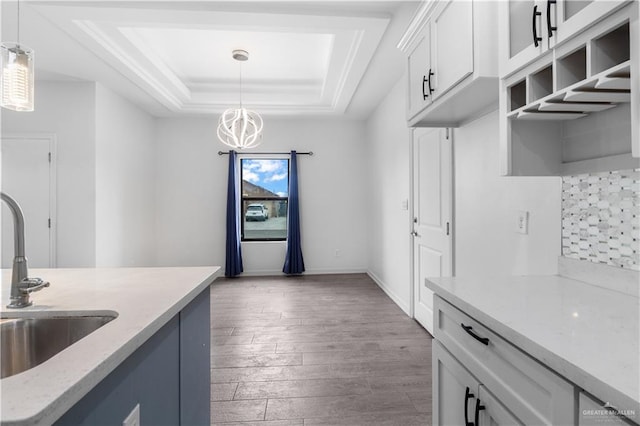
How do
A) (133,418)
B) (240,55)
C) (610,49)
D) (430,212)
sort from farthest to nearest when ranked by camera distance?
(240,55)
(430,212)
(610,49)
(133,418)

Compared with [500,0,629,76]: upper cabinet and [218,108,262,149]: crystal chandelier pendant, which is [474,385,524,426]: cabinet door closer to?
[500,0,629,76]: upper cabinet

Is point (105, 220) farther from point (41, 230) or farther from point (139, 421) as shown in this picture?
point (139, 421)

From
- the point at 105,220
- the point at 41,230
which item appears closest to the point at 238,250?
the point at 105,220

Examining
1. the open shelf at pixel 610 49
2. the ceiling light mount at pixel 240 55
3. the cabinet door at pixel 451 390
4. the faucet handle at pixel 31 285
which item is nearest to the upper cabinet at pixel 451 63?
the open shelf at pixel 610 49

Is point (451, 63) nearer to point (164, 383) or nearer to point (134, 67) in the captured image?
point (164, 383)

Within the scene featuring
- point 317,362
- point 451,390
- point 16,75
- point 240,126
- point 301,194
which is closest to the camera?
point 451,390

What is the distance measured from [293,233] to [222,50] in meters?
2.97

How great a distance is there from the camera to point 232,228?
18.3 feet

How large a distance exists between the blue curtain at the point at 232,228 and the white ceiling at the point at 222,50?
1.04 m

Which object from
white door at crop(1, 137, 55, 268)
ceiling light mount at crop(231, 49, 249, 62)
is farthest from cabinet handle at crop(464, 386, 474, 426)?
white door at crop(1, 137, 55, 268)

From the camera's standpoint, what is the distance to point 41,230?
3930 mm

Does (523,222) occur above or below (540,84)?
below

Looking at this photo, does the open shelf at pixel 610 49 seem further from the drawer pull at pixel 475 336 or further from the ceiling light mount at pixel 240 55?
the ceiling light mount at pixel 240 55

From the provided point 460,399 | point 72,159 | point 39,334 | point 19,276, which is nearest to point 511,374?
point 460,399
